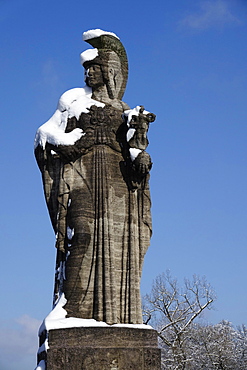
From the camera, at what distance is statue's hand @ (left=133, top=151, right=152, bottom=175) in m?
12.6

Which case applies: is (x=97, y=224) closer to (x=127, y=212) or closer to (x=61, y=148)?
(x=127, y=212)

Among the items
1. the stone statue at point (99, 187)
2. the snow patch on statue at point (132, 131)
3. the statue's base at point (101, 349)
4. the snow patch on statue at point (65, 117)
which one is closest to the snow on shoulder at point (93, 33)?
the stone statue at point (99, 187)

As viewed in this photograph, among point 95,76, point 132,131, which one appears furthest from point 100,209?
point 95,76

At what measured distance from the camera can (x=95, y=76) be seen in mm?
13414

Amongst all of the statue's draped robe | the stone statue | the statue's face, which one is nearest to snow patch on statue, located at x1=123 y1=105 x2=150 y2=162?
the stone statue

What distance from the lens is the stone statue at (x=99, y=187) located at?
12.0 metres

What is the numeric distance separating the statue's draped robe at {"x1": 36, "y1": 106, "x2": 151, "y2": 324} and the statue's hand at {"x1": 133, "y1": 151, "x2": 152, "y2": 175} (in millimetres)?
296

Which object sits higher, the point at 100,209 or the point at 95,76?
the point at 95,76

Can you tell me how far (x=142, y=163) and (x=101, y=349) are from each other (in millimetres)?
3719

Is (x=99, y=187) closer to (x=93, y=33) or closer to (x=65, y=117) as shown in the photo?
(x=65, y=117)

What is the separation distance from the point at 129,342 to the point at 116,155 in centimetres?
380

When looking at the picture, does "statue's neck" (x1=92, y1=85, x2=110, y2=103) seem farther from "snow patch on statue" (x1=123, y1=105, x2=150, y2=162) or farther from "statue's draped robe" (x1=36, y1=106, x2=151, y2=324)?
"snow patch on statue" (x1=123, y1=105, x2=150, y2=162)

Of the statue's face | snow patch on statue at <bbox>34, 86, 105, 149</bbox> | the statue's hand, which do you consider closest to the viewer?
the statue's hand

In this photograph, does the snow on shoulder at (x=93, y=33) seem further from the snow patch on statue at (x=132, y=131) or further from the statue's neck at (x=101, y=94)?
the snow patch on statue at (x=132, y=131)
